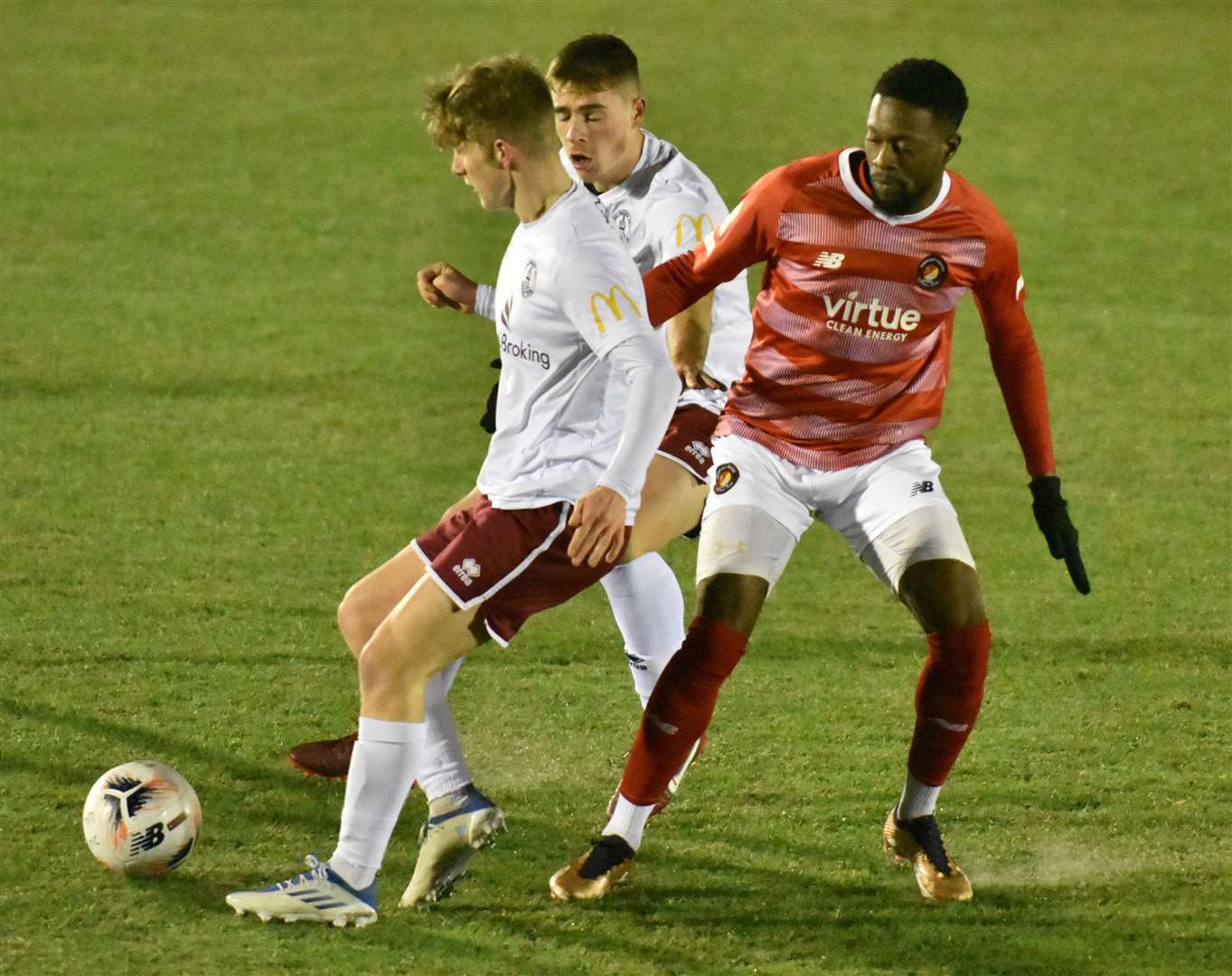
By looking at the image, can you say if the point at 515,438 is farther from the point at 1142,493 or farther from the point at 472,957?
the point at 1142,493

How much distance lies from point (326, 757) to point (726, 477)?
1.46 meters

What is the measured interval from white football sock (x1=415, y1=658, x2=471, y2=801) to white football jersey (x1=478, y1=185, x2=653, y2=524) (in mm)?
621

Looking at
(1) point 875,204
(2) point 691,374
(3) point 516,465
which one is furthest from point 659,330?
(3) point 516,465

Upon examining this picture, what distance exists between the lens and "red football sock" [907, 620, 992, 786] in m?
4.90

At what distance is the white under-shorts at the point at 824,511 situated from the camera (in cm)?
496

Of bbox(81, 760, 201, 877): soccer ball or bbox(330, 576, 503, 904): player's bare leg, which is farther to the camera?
bbox(81, 760, 201, 877): soccer ball

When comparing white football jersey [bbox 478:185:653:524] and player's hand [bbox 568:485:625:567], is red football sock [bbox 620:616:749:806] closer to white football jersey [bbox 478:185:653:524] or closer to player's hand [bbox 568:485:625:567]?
white football jersey [bbox 478:185:653:524]

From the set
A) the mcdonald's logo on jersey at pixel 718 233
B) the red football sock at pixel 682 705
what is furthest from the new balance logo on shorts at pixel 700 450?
the red football sock at pixel 682 705

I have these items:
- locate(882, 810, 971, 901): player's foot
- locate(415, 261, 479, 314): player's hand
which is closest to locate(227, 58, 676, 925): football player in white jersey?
locate(415, 261, 479, 314): player's hand

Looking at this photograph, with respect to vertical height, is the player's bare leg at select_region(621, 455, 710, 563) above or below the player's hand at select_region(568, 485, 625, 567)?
below

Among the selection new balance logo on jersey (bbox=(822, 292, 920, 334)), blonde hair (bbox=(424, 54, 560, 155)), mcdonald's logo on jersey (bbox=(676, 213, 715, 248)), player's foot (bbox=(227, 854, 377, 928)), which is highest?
blonde hair (bbox=(424, 54, 560, 155))

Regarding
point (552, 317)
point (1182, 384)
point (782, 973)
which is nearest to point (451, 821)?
point (782, 973)

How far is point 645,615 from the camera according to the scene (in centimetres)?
573

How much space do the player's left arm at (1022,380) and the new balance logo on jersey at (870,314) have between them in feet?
0.67
